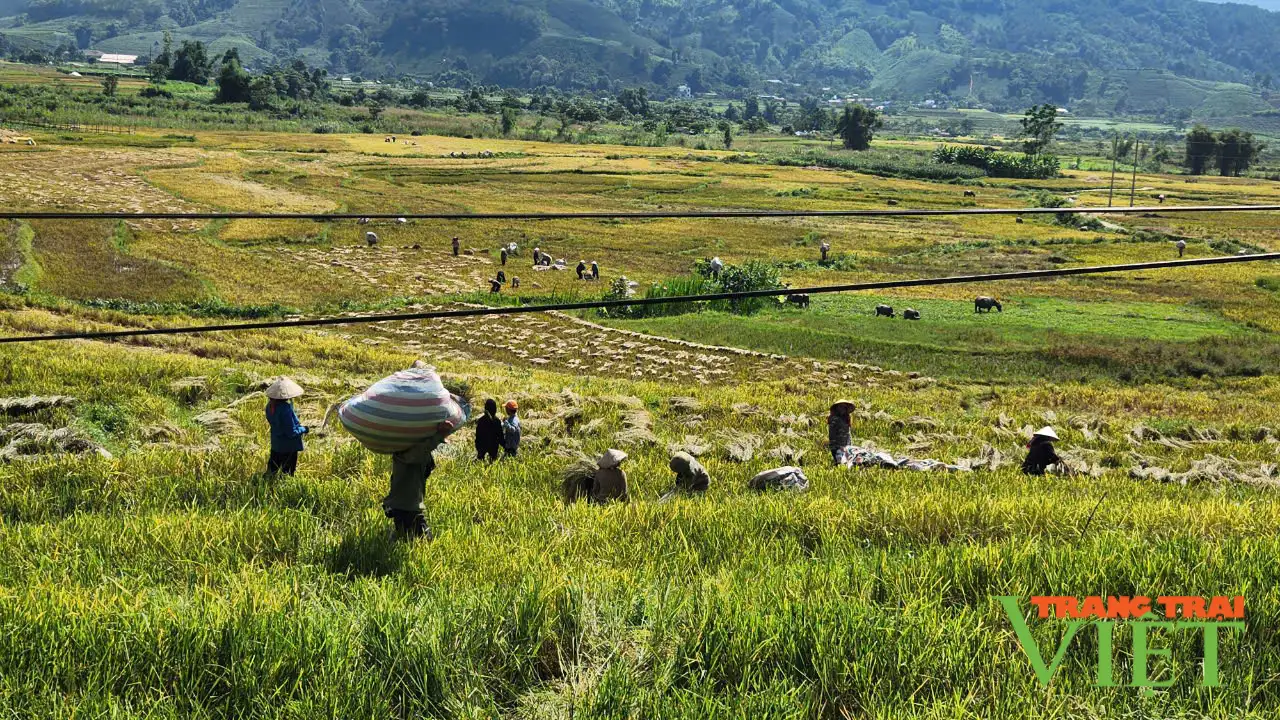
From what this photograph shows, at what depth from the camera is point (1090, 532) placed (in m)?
6.24

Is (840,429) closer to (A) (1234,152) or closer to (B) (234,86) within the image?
(B) (234,86)

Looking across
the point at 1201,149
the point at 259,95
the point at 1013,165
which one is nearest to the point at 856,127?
the point at 1013,165

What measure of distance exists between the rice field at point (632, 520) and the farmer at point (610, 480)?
47cm

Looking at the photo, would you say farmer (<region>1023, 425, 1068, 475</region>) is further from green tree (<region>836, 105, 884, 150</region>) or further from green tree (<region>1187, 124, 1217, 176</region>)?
green tree (<region>1187, 124, 1217, 176</region>)

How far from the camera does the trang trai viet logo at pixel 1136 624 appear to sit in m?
3.94

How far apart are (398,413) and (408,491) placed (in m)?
0.73

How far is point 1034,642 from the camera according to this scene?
416 cm

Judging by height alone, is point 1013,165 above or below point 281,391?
above

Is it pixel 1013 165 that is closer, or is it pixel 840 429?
pixel 840 429

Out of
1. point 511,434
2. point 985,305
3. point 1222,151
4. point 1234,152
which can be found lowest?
point 985,305

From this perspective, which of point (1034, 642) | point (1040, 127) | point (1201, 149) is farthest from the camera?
point (1040, 127)

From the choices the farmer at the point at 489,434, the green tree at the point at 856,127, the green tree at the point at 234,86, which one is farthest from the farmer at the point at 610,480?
the green tree at the point at 856,127

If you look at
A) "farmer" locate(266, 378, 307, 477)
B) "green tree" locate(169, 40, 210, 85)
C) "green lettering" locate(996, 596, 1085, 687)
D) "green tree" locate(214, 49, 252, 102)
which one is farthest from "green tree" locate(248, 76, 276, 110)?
"green lettering" locate(996, 596, 1085, 687)

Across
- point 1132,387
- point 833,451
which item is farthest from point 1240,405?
point 833,451
